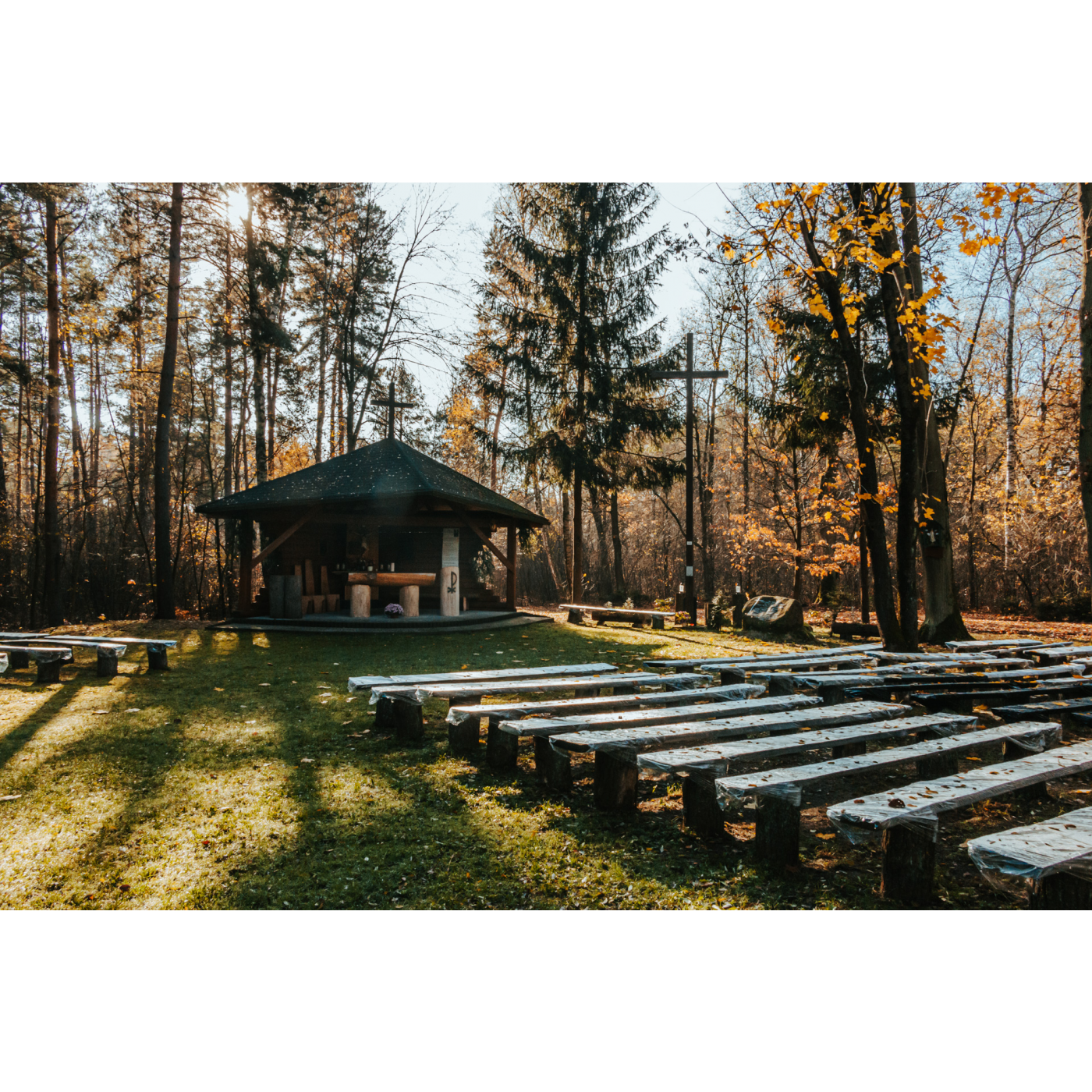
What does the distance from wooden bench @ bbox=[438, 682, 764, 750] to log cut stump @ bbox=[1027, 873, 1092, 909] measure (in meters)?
2.43

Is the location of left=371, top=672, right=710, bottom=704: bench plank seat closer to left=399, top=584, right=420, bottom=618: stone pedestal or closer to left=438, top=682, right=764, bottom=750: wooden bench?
left=438, top=682, right=764, bottom=750: wooden bench

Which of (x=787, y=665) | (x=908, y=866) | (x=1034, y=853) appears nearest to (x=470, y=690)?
(x=908, y=866)

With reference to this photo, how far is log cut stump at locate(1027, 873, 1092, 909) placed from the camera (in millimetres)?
2152

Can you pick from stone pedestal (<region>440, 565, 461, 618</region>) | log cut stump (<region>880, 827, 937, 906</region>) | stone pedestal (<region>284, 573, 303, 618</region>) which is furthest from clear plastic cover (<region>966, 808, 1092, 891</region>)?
stone pedestal (<region>284, 573, 303, 618</region>)

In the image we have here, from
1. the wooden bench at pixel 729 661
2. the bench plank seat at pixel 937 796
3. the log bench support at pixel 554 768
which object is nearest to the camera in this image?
the bench plank seat at pixel 937 796

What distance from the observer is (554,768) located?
381 cm

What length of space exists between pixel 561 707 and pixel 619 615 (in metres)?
10.7

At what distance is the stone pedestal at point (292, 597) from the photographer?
Answer: 494 inches

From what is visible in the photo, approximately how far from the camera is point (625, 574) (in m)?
27.5

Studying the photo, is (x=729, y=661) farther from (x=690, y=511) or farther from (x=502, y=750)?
(x=690, y=511)

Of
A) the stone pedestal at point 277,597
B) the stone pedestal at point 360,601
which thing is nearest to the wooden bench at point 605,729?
the stone pedestal at point 360,601

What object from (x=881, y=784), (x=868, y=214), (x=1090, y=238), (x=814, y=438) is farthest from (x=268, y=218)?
(x=881, y=784)

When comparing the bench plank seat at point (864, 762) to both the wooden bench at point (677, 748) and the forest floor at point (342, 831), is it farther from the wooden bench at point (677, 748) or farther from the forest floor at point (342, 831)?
the forest floor at point (342, 831)

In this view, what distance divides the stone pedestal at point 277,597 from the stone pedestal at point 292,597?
0.19 ft
